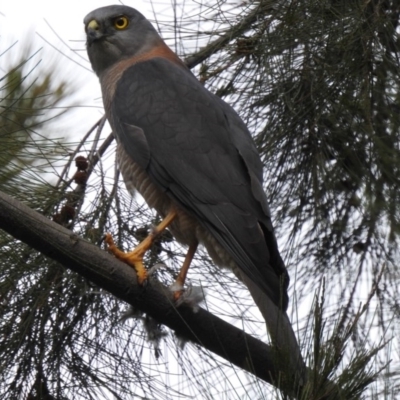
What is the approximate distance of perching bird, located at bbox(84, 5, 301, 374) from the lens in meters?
3.35

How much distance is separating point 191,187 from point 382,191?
741 millimetres

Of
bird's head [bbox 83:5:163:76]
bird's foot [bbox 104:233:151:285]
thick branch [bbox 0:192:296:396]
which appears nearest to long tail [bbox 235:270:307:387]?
thick branch [bbox 0:192:296:396]

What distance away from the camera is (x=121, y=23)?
443 cm

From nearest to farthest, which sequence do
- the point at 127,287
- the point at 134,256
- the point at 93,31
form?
the point at 127,287 < the point at 134,256 < the point at 93,31

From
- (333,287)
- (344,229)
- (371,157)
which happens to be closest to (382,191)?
(371,157)

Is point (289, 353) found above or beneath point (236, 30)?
beneath

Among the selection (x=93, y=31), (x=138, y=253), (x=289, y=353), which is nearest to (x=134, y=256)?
(x=138, y=253)

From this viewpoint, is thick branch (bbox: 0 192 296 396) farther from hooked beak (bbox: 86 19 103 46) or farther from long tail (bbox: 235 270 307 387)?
hooked beak (bbox: 86 19 103 46)

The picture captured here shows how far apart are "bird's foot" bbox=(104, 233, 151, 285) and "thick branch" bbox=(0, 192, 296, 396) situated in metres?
0.04

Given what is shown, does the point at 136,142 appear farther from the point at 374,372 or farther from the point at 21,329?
the point at 374,372

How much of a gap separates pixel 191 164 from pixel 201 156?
0.06 meters

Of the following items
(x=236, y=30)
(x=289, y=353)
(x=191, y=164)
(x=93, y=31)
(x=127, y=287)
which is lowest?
(x=289, y=353)

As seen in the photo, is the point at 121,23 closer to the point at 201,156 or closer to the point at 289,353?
the point at 201,156

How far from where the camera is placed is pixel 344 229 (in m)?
3.82
